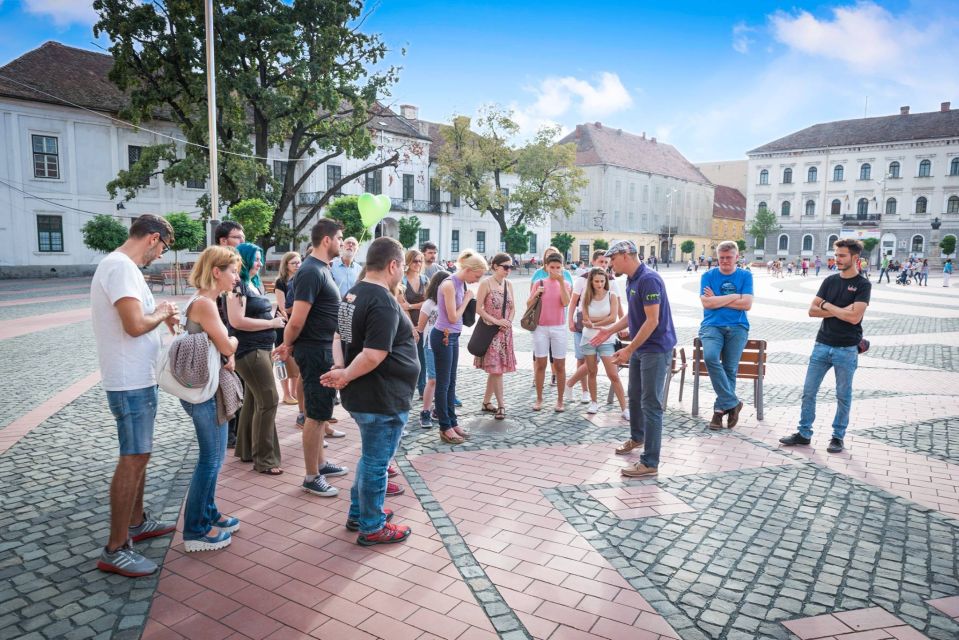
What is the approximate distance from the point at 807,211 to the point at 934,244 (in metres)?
13.1

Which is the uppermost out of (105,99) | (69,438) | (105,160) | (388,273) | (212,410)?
(105,99)

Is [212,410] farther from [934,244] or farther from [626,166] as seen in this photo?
[934,244]

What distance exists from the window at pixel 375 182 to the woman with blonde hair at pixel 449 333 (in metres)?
39.4

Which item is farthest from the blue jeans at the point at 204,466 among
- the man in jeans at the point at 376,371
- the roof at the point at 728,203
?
the roof at the point at 728,203

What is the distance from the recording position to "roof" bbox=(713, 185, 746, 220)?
3406 inches

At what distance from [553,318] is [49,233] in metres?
33.6

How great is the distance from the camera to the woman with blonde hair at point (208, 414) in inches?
143

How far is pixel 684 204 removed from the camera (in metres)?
79.2

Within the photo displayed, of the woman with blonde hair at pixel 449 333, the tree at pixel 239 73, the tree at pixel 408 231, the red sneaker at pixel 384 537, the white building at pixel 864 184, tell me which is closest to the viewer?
the red sneaker at pixel 384 537

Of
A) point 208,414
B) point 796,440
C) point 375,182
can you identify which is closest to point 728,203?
point 375,182

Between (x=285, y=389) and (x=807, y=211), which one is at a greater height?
(x=807, y=211)

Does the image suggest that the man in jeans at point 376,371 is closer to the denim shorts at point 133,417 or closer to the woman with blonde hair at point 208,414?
the woman with blonde hair at point 208,414

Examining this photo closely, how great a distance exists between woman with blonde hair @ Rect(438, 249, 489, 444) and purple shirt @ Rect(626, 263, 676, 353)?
1499mm

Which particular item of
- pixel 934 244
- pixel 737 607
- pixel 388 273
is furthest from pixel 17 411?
pixel 934 244
